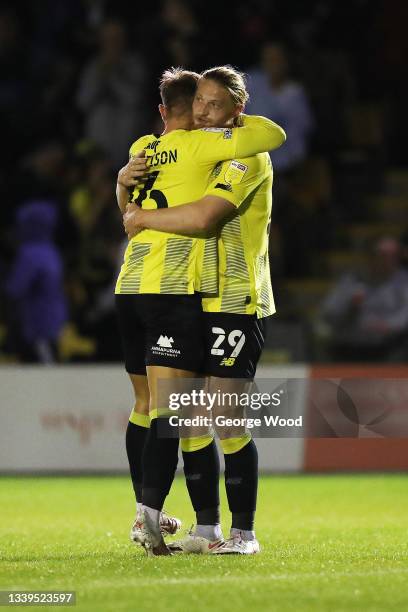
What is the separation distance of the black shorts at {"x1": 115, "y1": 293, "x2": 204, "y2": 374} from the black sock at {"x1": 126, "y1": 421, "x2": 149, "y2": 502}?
1.92 ft

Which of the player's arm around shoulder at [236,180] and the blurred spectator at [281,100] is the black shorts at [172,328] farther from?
the blurred spectator at [281,100]

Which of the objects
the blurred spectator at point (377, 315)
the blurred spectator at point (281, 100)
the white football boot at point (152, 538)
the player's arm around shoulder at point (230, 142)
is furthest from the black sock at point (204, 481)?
the blurred spectator at point (281, 100)

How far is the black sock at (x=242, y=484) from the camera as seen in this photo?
22.1 feet

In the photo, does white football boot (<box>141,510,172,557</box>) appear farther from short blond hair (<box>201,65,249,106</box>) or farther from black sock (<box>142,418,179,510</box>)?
short blond hair (<box>201,65,249,106</box>)

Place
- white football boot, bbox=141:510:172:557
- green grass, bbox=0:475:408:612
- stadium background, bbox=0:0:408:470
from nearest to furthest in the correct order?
green grass, bbox=0:475:408:612 < white football boot, bbox=141:510:172:557 < stadium background, bbox=0:0:408:470

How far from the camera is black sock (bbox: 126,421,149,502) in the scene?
23.5 feet

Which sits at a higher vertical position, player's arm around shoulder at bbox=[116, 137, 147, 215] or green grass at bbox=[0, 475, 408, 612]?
player's arm around shoulder at bbox=[116, 137, 147, 215]

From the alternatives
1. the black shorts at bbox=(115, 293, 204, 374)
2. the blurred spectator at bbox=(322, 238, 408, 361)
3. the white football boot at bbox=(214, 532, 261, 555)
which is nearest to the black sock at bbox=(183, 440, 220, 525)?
the white football boot at bbox=(214, 532, 261, 555)

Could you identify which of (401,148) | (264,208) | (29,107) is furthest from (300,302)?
(264,208)

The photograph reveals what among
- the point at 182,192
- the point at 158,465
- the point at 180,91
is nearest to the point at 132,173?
the point at 182,192

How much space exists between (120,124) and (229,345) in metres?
9.27

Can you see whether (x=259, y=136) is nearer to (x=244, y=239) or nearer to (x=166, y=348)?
(x=244, y=239)

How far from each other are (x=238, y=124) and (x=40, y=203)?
800 cm

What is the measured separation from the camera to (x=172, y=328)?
664 centimetres
